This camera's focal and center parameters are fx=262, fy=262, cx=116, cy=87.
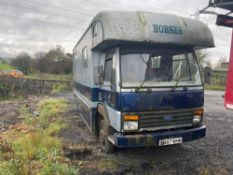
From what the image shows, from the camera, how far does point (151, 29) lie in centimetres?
523

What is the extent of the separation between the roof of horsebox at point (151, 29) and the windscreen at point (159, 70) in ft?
1.11

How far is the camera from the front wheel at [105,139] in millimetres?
5852

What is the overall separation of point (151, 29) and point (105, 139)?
268 centimetres

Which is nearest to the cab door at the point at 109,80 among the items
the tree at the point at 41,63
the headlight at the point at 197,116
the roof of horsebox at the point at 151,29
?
the roof of horsebox at the point at 151,29

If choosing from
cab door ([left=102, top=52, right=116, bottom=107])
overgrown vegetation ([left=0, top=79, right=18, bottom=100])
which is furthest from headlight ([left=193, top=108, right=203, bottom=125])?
overgrown vegetation ([left=0, top=79, right=18, bottom=100])

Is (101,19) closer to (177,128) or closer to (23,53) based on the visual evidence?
(177,128)

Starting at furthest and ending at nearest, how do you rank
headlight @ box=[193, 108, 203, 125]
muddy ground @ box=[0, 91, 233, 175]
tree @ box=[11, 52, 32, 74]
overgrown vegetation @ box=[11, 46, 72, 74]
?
tree @ box=[11, 52, 32, 74] → overgrown vegetation @ box=[11, 46, 72, 74] → headlight @ box=[193, 108, 203, 125] → muddy ground @ box=[0, 91, 233, 175]

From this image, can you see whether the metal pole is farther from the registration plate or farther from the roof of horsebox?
the roof of horsebox

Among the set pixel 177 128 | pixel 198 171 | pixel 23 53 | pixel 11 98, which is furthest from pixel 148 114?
pixel 23 53

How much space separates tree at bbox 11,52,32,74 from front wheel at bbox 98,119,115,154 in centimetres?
4161

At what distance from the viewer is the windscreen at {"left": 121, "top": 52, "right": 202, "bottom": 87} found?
17.2ft

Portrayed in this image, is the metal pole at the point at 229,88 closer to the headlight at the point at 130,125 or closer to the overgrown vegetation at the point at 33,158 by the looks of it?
the headlight at the point at 130,125

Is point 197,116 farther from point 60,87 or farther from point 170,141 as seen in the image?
point 60,87

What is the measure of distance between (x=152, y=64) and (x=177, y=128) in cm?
144
